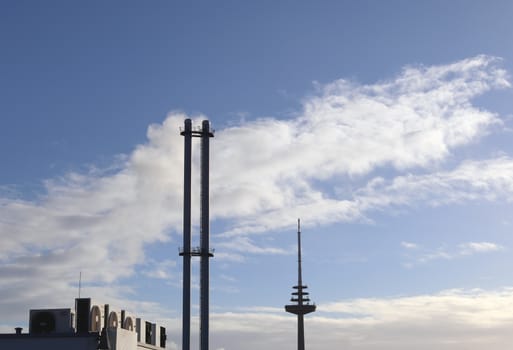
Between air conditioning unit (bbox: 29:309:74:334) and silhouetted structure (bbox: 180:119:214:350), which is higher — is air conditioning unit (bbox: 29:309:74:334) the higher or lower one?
the lower one

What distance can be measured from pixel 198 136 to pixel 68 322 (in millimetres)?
50832

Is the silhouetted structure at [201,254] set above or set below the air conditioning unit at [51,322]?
above

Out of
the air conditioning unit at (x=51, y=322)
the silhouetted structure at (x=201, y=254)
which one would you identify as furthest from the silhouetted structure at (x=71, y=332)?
the silhouetted structure at (x=201, y=254)

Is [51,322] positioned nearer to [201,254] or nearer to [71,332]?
[71,332]

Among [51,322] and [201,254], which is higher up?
[201,254]

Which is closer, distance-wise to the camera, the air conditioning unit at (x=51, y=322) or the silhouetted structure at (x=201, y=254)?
the air conditioning unit at (x=51, y=322)

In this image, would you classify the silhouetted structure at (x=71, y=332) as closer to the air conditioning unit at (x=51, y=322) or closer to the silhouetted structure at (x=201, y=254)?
the air conditioning unit at (x=51, y=322)

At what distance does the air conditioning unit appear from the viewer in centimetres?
9462

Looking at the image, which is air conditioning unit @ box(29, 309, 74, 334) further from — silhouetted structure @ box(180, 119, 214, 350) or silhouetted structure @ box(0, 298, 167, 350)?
silhouetted structure @ box(180, 119, 214, 350)

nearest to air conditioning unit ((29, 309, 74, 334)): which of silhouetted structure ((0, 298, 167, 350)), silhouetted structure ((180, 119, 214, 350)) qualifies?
silhouetted structure ((0, 298, 167, 350))

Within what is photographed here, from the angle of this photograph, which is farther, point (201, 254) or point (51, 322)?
point (201, 254)

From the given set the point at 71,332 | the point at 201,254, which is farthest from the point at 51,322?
the point at 201,254

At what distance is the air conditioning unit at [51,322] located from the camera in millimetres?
94625

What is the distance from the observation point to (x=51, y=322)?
94.9 metres
